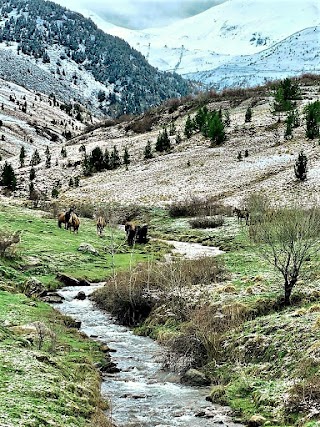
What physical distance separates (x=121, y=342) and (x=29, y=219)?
968 inches

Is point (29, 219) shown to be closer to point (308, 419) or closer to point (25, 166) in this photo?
point (308, 419)

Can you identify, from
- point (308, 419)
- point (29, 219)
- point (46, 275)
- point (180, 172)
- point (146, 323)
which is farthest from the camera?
point (180, 172)

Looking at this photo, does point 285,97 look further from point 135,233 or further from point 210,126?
point 135,233

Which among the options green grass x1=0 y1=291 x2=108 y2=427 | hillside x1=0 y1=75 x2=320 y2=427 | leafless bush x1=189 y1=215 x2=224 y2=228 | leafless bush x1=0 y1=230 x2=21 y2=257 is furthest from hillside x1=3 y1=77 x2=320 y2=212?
green grass x1=0 y1=291 x2=108 y2=427

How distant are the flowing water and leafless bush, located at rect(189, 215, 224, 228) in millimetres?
28906

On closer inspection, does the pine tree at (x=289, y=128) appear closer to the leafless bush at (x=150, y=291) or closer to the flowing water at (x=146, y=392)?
the leafless bush at (x=150, y=291)

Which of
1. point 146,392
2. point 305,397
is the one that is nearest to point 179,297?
point 146,392

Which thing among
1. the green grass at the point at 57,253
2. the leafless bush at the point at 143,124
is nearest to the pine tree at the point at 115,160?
the leafless bush at the point at 143,124

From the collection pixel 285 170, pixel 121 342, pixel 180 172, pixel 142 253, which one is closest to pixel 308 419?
pixel 121 342

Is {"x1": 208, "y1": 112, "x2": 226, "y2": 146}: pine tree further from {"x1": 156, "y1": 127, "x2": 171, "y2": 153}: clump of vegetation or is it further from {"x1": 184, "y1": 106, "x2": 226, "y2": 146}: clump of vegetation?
{"x1": 156, "y1": 127, "x2": 171, "y2": 153}: clump of vegetation

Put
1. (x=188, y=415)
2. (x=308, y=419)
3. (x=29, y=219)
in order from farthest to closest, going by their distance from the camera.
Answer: (x=29, y=219) < (x=188, y=415) < (x=308, y=419)

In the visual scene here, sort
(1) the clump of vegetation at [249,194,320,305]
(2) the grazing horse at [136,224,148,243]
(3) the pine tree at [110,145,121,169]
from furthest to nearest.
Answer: (3) the pine tree at [110,145,121,169] → (2) the grazing horse at [136,224,148,243] → (1) the clump of vegetation at [249,194,320,305]

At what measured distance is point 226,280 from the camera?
78.3 ft

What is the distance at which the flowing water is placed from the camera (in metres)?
12.4
